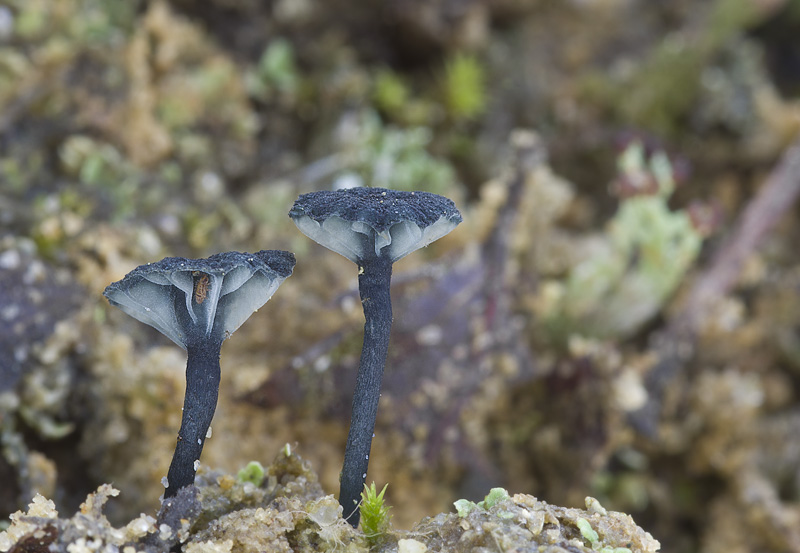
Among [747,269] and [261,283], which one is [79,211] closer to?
[261,283]

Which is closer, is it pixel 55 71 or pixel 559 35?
pixel 55 71

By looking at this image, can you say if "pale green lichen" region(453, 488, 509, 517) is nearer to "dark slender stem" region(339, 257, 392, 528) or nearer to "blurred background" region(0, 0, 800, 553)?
"dark slender stem" region(339, 257, 392, 528)

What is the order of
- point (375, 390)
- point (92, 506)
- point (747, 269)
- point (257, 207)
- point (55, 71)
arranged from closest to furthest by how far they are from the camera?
point (92, 506) < point (375, 390) < point (55, 71) < point (257, 207) < point (747, 269)

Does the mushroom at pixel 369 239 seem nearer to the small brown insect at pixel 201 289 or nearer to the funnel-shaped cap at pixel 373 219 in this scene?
the funnel-shaped cap at pixel 373 219

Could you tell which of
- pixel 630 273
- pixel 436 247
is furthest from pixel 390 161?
pixel 630 273

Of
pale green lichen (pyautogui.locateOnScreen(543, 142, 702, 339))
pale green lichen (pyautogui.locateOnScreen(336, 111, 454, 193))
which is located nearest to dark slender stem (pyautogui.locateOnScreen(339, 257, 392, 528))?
pale green lichen (pyautogui.locateOnScreen(543, 142, 702, 339))

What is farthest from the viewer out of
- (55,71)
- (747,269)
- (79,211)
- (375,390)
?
(747,269)

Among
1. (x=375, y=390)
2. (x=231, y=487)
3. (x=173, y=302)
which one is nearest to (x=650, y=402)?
(x=375, y=390)
